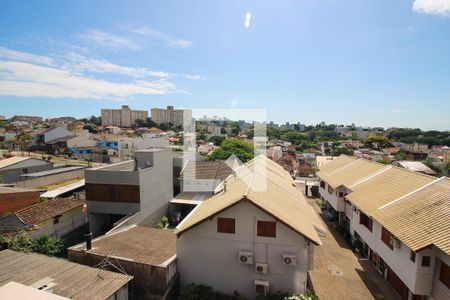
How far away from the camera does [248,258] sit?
1129 centimetres

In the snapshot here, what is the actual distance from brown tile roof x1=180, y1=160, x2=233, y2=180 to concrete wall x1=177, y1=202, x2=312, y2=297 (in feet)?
50.0

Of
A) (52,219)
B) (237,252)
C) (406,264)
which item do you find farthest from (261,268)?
(52,219)

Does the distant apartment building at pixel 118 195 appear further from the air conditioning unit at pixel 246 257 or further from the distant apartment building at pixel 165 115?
the distant apartment building at pixel 165 115

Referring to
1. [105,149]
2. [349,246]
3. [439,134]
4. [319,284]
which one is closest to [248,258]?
[319,284]

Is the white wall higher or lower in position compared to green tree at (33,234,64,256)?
higher

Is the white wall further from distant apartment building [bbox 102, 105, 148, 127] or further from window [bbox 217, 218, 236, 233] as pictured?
distant apartment building [bbox 102, 105, 148, 127]

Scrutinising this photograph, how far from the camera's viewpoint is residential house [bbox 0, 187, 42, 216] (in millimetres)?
18750

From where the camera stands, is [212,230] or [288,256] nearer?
[288,256]

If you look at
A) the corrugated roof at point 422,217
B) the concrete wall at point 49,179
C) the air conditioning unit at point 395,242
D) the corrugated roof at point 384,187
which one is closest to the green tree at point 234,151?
the concrete wall at point 49,179

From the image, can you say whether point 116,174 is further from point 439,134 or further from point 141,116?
point 439,134

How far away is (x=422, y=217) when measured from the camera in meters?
11.6

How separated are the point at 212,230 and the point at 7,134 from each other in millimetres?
88756

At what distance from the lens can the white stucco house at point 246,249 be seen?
11203 mm

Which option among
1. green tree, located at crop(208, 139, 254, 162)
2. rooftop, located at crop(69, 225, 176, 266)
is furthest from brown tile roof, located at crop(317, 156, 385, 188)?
green tree, located at crop(208, 139, 254, 162)
